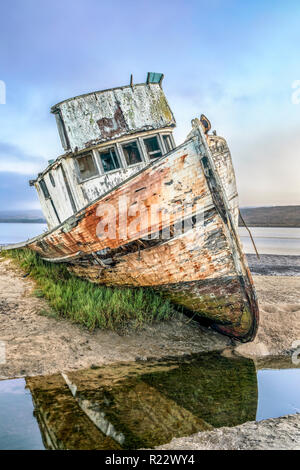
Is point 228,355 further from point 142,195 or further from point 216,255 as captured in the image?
point 142,195

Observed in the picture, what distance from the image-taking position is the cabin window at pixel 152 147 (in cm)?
597

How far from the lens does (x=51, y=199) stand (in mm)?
7223

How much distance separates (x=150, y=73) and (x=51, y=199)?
3.37 metres

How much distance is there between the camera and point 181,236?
428cm

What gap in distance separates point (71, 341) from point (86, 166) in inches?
118

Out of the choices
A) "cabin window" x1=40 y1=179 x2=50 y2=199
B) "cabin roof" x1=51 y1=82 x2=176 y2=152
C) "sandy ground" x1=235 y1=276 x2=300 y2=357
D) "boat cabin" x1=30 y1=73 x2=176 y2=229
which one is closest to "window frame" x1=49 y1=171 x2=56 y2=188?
"boat cabin" x1=30 y1=73 x2=176 y2=229

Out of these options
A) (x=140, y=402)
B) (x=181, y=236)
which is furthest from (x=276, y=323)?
(x=140, y=402)

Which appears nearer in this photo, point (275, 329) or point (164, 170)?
point (164, 170)

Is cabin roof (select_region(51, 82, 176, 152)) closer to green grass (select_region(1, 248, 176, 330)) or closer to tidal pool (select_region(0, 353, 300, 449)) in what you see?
green grass (select_region(1, 248, 176, 330))

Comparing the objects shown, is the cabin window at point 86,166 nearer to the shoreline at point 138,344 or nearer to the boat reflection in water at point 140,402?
the shoreline at point 138,344

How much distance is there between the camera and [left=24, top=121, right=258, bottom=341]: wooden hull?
410cm

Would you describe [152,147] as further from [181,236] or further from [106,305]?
[106,305]
